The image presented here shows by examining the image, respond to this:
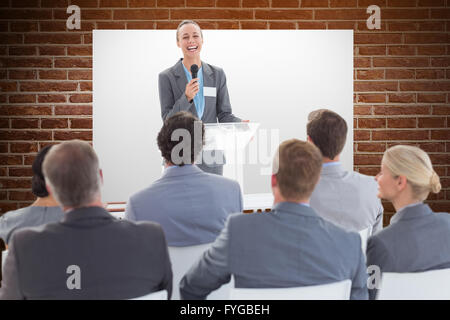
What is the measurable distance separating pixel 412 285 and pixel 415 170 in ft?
1.58

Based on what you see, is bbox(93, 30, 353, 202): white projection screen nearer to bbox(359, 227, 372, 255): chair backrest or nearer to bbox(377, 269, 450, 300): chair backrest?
bbox(359, 227, 372, 255): chair backrest

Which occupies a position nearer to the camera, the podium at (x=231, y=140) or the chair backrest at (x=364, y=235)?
the chair backrest at (x=364, y=235)

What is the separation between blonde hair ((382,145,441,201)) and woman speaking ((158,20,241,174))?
1483 mm

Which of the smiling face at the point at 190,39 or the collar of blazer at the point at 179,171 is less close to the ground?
the smiling face at the point at 190,39

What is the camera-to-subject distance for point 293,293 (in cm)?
122

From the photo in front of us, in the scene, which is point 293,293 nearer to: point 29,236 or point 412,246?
point 412,246

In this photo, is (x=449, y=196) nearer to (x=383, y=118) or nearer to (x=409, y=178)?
(x=383, y=118)

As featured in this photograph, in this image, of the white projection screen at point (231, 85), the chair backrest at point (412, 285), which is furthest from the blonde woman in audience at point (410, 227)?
the white projection screen at point (231, 85)

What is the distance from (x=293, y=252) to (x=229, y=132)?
3.81 feet

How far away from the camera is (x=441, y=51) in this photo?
174 inches

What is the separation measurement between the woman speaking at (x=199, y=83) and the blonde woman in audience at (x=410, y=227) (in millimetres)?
1499

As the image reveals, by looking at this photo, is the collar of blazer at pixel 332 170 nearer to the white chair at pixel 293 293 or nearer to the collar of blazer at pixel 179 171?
the collar of blazer at pixel 179 171

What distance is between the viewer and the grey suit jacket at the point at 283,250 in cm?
131

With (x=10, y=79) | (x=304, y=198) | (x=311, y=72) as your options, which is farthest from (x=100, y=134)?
(x=304, y=198)
